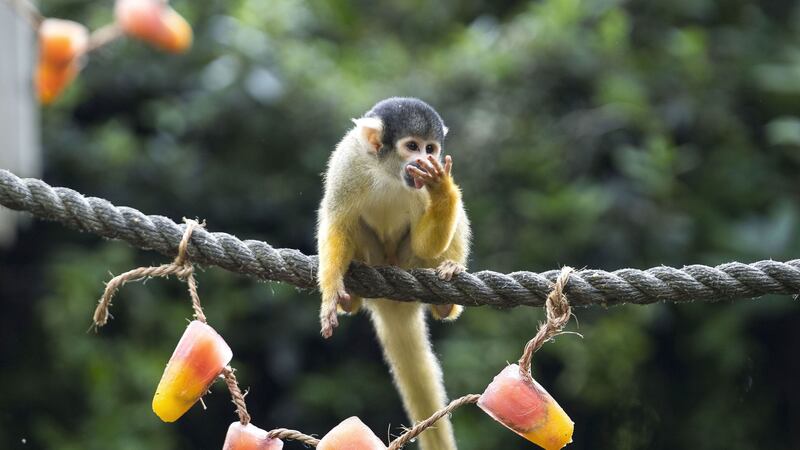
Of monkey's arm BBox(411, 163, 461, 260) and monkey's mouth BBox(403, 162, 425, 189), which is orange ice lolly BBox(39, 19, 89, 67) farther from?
monkey's arm BBox(411, 163, 461, 260)

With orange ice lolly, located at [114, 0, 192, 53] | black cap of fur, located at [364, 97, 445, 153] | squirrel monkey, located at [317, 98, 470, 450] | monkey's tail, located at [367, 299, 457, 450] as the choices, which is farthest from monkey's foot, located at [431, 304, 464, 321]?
orange ice lolly, located at [114, 0, 192, 53]

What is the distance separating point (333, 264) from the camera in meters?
3.14

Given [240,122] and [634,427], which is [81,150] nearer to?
[240,122]

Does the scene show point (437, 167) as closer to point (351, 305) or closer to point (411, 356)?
point (351, 305)

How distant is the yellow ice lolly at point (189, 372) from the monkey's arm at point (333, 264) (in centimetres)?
51

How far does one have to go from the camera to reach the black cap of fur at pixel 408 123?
11.3 ft

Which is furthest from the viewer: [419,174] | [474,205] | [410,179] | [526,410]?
[474,205]

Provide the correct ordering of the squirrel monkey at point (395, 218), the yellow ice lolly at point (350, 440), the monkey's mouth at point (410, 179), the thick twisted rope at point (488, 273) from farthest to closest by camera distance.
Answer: the squirrel monkey at point (395, 218) → the monkey's mouth at point (410, 179) → the thick twisted rope at point (488, 273) → the yellow ice lolly at point (350, 440)

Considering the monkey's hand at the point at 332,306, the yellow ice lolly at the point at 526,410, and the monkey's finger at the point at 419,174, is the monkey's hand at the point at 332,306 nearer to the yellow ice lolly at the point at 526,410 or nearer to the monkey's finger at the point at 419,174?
the monkey's finger at the point at 419,174

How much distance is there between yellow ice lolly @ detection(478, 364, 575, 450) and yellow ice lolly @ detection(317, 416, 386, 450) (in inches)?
10.7

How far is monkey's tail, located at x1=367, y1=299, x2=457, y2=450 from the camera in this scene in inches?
133

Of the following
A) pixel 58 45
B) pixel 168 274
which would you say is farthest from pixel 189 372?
pixel 58 45

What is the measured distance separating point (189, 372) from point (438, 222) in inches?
40.0

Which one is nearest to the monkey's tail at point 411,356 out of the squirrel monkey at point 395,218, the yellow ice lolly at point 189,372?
the squirrel monkey at point 395,218
